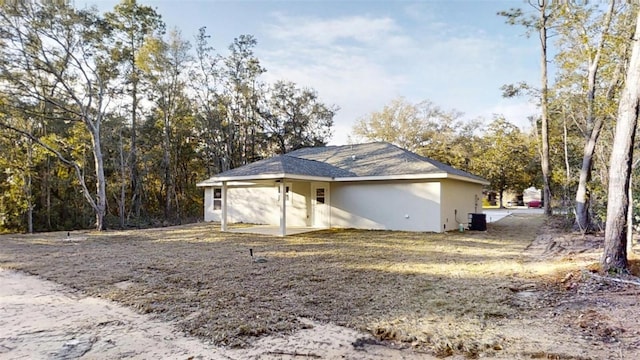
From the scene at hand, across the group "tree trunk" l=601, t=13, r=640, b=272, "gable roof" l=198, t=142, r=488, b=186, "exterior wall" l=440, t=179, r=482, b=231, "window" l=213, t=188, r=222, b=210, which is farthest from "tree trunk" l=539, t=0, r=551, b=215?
"window" l=213, t=188, r=222, b=210

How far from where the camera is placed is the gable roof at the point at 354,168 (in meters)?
11.4

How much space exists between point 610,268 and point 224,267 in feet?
21.0

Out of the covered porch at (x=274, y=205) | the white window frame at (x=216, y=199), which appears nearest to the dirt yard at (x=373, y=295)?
the covered porch at (x=274, y=205)

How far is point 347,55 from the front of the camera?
615 inches

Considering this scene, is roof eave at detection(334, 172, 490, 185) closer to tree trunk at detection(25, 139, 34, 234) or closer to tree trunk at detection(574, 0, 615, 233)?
tree trunk at detection(574, 0, 615, 233)

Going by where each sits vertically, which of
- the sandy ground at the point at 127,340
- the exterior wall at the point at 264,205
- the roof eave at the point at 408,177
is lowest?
the sandy ground at the point at 127,340

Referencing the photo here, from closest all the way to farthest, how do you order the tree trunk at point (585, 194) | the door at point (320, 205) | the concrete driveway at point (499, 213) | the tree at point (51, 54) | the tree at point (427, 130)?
the tree trunk at point (585, 194)
the tree at point (51, 54)
the door at point (320, 205)
the concrete driveway at point (499, 213)
the tree at point (427, 130)

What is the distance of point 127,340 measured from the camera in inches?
133

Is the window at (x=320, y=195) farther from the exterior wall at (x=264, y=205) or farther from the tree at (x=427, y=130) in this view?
the tree at (x=427, y=130)

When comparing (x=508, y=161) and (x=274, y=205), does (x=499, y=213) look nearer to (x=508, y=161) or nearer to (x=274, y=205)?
(x=508, y=161)

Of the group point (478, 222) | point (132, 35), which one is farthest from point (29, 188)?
point (478, 222)

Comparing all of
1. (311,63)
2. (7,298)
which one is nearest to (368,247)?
(7,298)

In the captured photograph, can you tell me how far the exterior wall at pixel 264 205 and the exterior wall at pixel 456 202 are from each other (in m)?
5.24

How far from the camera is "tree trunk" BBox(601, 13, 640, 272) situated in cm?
529
